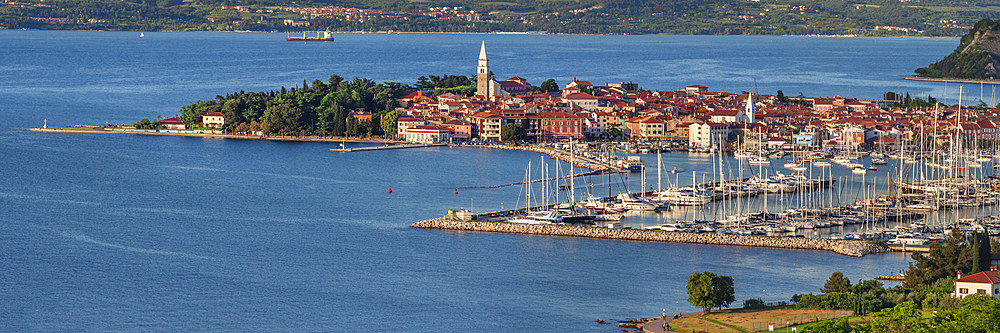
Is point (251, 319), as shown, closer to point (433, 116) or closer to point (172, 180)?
point (172, 180)

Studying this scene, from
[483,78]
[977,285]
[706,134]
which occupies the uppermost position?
[483,78]

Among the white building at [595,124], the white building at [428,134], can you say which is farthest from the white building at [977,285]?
the white building at [428,134]

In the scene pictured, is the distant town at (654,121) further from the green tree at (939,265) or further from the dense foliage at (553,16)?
the dense foliage at (553,16)

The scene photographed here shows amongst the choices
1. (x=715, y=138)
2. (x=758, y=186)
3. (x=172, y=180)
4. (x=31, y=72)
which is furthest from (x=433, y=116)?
(x=31, y=72)

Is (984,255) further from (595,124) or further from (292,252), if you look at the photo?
(595,124)

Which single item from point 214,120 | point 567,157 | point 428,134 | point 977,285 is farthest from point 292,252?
point 214,120

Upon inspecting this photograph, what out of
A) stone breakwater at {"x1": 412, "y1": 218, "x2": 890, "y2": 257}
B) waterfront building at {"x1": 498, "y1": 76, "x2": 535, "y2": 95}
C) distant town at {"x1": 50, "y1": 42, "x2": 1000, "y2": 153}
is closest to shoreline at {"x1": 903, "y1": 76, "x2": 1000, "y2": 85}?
distant town at {"x1": 50, "y1": 42, "x2": 1000, "y2": 153}

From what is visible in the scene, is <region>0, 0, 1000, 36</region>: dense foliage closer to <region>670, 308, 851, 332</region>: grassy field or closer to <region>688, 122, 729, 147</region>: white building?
<region>688, 122, 729, 147</region>: white building
